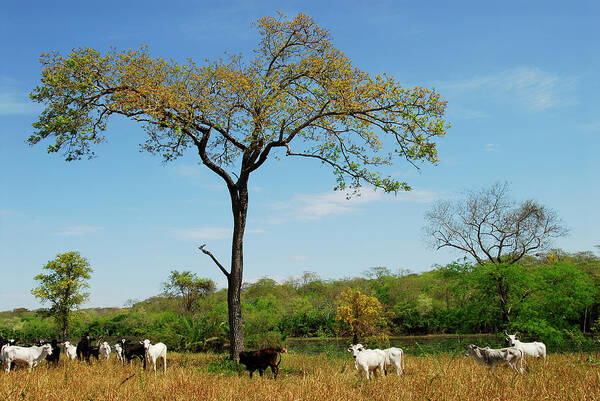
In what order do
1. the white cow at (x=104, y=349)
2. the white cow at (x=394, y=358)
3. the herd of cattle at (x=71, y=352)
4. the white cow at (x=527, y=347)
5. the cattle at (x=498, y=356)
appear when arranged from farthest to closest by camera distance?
the white cow at (x=104, y=349) < the white cow at (x=527, y=347) < the herd of cattle at (x=71, y=352) < the cattle at (x=498, y=356) < the white cow at (x=394, y=358)

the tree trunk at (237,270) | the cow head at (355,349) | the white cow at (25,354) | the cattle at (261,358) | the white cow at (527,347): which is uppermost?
the tree trunk at (237,270)

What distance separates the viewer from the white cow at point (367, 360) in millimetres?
11602

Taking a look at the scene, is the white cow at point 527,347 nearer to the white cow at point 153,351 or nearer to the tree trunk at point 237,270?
the tree trunk at point 237,270

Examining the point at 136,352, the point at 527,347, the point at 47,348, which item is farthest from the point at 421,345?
the point at 47,348

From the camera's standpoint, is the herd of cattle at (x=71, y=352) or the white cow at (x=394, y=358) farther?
the herd of cattle at (x=71, y=352)

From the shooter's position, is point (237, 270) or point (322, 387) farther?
point (237, 270)

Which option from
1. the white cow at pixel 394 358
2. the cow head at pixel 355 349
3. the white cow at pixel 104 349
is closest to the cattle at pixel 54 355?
the white cow at pixel 104 349

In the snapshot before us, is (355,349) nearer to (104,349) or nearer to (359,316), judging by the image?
(104,349)

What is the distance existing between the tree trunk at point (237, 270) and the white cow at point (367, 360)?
19.2ft

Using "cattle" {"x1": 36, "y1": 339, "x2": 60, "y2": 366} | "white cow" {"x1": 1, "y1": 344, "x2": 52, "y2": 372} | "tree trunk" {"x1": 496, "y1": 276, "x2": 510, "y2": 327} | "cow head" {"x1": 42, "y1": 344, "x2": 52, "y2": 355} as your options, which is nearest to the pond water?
"tree trunk" {"x1": 496, "y1": 276, "x2": 510, "y2": 327}

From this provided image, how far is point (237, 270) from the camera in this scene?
670 inches

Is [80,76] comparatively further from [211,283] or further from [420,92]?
[211,283]

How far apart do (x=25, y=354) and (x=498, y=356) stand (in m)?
14.0

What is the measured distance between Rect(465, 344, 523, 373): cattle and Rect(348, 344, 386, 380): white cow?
10.5ft
